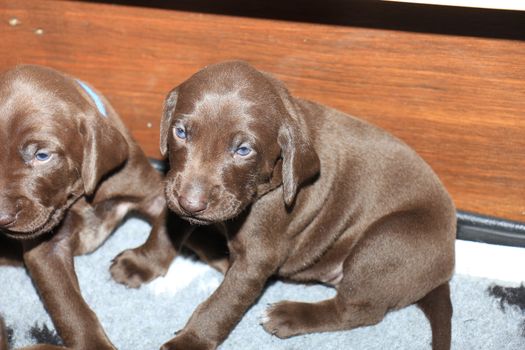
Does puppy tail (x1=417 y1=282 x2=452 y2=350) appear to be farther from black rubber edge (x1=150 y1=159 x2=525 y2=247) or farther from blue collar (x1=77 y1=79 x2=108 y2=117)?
blue collar (x1=77 y1=79 x2=108 y2=117)

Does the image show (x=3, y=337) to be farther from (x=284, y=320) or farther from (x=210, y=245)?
(x=284, y=320)

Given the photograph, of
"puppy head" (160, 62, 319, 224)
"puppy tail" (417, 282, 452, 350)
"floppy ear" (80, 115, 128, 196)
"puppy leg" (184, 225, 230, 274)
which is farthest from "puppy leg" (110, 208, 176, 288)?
"puppy tail" (417, 282, 452, 350)

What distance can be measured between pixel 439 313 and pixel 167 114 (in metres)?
1.76

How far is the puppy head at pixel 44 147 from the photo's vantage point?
3.57 meters

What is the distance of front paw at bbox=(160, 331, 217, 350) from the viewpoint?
154 inches

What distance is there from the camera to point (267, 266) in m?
3.91

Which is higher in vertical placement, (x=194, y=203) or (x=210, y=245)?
(x=194, y=203)

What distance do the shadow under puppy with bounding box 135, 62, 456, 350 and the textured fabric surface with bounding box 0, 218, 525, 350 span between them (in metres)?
0.15

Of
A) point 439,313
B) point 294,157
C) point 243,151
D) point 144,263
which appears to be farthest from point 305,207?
point 144,263

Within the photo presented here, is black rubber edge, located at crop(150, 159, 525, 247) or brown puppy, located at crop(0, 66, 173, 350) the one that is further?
black rubber edge, located at crop(150, 159, 525, 247)

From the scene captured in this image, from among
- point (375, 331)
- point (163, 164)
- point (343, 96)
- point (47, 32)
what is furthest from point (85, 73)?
point (375, 331)

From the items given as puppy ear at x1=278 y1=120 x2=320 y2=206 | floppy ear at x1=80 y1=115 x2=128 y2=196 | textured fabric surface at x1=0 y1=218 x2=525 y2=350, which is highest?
puppy ear at x1=278 y1=120 x2=320 y2=206

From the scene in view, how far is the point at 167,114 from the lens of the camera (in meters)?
3.79

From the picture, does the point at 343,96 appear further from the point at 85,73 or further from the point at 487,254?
the point at 85,73
